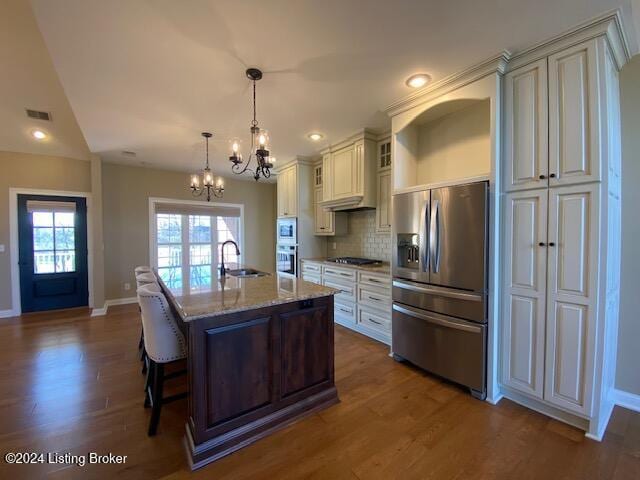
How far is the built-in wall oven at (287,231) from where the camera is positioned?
4.72 metres

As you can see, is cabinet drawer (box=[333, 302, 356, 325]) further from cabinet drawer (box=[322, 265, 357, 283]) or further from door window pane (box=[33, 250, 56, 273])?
door window pane (box=[33, 250, 56, 273])

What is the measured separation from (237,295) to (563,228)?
2.29 metres

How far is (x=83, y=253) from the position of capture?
4824 mm

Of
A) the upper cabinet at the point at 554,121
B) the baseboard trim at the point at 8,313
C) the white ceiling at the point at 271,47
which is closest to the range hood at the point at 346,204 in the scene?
the white ceiling at the point at 271,47

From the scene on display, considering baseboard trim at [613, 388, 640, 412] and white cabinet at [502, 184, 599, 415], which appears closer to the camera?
white cabinet at [502, 184, 599, 415]

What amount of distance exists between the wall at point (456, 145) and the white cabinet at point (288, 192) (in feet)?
7.51

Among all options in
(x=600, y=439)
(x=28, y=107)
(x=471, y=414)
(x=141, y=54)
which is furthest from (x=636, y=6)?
(x=28, y=107)

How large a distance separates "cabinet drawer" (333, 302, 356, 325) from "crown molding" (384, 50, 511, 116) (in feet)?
8.04

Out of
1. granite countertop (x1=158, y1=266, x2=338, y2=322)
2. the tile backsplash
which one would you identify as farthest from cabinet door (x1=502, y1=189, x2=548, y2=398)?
→ the tile backsplash

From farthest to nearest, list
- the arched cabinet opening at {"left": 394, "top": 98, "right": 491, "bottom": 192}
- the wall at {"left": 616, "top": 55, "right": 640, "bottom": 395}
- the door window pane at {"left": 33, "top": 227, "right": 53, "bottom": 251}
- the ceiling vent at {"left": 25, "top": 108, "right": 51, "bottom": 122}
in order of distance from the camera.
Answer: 1. the door window pane at {"left": 33, "top": 227, "right": 53, "bottom": 251}
2. the ceiling vent at {"left": 25, "top": 108, "right": 51, "bottom": 122}
3. the arched cabinet opening at {"left": 394, "top": 98, "right": 491, "bottom": 192}
4. the wall at {"left": 616, "top": 55, "right": 640, "bottom": 395}

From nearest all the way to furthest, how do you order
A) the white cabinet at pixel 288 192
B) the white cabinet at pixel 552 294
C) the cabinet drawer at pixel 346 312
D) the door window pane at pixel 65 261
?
the white cabinet at pixel 552 294 → the cabinet drawer at pixel 346 312 → the door window pane at pixel 65 261 → the white cabinet at pixel 288 192

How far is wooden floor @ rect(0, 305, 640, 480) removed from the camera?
61.2 inches

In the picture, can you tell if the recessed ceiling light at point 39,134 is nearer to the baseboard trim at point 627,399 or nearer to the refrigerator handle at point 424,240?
the refrigerator handle at point 424,240

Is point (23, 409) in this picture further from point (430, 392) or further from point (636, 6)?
point (636, 6)
